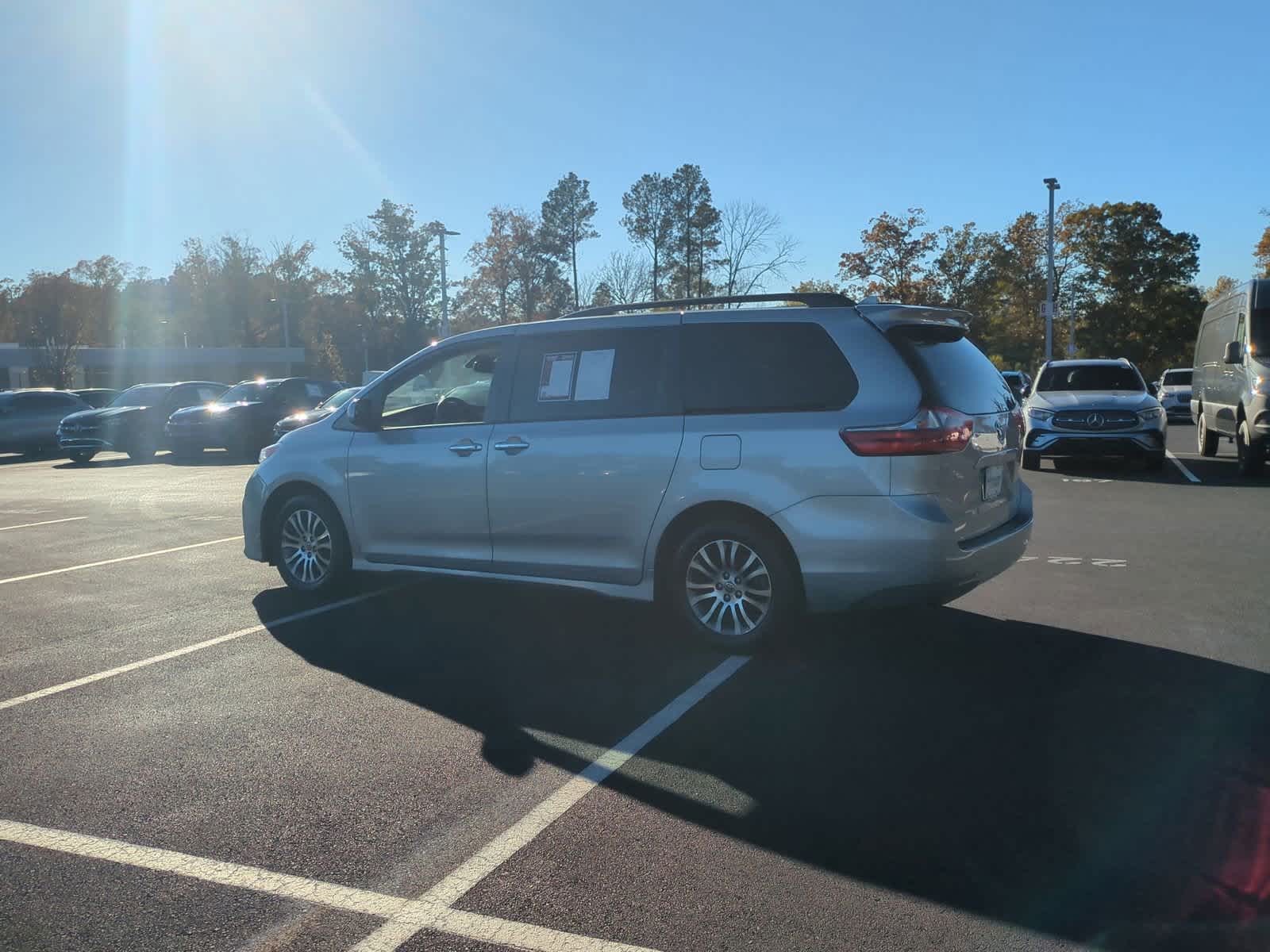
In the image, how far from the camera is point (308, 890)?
3.29 metres

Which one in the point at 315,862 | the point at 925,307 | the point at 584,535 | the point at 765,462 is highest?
the point at 925,307

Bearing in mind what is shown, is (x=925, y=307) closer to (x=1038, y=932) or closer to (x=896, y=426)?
(x=896, y=426)

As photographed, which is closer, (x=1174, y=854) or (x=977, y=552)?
(x=1174, y=854)

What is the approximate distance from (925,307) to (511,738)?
3351 mm

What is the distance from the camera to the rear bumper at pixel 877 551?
17.6 ft

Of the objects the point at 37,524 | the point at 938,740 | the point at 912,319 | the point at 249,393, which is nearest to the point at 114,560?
the point at 37,524

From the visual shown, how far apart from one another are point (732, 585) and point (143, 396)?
952 inches

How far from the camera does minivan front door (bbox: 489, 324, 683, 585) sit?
602cm

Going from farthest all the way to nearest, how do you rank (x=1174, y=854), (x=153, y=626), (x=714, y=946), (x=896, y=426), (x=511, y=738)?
(x=153, y=626) < (x=896, y=426) < (x=511, y=738) < (x=1174, y=854) < (x=714, y=946)

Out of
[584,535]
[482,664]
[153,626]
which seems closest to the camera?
[482,664]

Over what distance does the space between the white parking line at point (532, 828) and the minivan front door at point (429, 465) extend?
2.09 m

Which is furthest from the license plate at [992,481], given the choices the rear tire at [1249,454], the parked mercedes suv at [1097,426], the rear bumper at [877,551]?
the rear tire at [1249,454]

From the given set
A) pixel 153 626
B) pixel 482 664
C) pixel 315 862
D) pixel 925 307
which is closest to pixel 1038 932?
pixel 315 862

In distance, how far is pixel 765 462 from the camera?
5.64 meters
